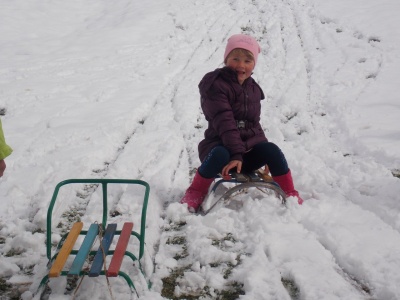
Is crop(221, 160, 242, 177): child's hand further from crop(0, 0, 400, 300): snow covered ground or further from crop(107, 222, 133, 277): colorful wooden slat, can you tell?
crop(107, 222, 133, 277): colorful wooden slat

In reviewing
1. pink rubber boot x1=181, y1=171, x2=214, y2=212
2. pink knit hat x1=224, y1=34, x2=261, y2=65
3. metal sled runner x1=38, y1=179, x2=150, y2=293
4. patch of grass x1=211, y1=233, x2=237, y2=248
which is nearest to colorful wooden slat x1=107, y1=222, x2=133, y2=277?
metal sled runner x1=38, y1=179, x2=150, y2=293

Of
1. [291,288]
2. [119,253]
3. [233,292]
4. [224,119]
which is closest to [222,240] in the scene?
[233,292]

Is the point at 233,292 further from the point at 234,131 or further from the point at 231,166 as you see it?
the point at 234,131

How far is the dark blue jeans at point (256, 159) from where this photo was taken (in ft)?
11.0

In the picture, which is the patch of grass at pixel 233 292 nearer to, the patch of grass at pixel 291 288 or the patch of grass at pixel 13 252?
the patch of grass at pixel 291 288

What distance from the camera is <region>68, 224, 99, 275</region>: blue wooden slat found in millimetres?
2240

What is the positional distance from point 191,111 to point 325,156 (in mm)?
1980

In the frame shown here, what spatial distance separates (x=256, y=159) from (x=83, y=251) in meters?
1.69

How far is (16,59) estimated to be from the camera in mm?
7344

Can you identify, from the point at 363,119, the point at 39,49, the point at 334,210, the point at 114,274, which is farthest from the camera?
the point at 39,49


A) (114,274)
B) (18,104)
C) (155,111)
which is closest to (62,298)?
(114,274)

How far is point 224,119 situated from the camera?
339 cm

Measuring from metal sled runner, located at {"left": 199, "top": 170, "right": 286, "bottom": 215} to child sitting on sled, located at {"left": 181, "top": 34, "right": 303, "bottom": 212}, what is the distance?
0.06 meters

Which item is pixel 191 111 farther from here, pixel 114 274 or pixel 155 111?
pixel 114 274
